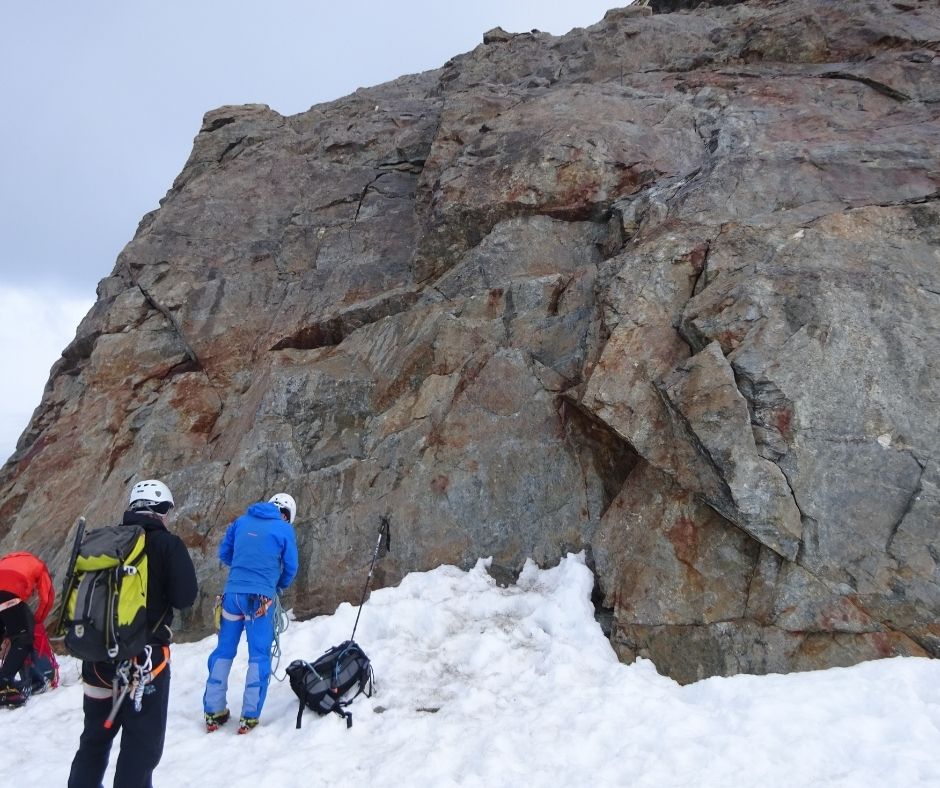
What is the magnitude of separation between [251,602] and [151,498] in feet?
7.90

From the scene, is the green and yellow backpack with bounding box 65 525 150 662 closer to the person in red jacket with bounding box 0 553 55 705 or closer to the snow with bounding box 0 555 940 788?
the snow with bounding box 0 555 940 788

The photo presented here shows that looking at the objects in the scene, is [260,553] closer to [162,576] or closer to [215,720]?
[215,720]

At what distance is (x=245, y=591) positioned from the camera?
23.7 feet

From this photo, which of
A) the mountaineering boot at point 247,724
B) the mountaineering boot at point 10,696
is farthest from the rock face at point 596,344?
the mountaineering boot at point 247,724

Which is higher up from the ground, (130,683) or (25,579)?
(25,579)

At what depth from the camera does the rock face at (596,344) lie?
25.7 ft

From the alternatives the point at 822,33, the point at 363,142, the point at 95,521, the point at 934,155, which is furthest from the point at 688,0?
the point at 95,521

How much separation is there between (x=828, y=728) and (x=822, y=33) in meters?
18.0

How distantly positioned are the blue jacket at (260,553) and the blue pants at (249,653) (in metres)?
0.18

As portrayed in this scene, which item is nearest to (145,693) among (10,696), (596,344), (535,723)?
(535,723)

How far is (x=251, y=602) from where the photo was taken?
732 cm

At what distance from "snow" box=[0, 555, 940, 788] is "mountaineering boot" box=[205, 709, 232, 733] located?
106mm

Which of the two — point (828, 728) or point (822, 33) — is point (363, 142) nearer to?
point (822, 33)

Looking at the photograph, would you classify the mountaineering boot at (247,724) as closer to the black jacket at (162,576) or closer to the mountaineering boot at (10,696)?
the black jacket at (162,576)
